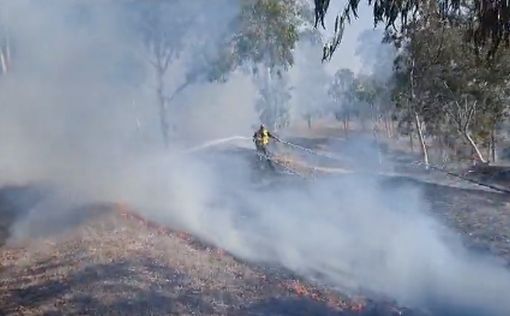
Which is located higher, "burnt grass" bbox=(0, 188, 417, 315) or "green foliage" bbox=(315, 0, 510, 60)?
"green foliage" bbox=(315, 0, 510, 60)

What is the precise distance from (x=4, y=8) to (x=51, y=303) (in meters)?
11.6

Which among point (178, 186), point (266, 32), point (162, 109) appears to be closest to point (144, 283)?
point (178, 186)

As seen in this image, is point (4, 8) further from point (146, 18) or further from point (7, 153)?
point (146, 18)

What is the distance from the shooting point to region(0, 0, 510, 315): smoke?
9531 millimetres

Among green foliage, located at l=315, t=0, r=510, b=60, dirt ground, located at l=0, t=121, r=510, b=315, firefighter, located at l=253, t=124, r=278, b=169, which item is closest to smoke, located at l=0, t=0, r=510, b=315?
dirt ground, located at l=0, t=121, r=510, b=315

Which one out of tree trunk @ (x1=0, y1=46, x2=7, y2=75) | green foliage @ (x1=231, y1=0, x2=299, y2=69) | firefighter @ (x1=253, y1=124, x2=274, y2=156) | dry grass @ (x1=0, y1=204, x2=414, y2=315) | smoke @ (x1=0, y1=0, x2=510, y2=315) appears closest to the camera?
dry grass @ (x1=0, y1=204, x2=414, y2=315)

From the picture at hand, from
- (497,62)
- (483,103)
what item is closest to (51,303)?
(497,62)

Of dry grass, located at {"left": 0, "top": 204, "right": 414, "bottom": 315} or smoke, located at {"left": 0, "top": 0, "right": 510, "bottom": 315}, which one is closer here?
dry grass, located at {"left": 0, "top": 204, "right": 414, "bottom": 315}

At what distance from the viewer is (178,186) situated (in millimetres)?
14039

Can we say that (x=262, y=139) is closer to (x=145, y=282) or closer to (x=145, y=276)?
(x=145, y=276)

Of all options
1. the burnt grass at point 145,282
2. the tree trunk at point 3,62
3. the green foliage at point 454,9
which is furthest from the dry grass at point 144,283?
the tree trunk at point 3,62

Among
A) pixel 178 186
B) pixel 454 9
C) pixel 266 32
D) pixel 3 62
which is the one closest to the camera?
pixel 454 9

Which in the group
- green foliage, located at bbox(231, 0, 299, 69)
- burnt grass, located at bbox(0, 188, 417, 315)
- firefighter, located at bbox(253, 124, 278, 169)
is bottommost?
burnt grass, located at bbox(0, 188, 417, 315)

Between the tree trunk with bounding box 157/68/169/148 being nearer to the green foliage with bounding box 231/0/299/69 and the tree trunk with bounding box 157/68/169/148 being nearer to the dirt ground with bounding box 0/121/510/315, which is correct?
the green foliage with bounding box 231/0/299/69
